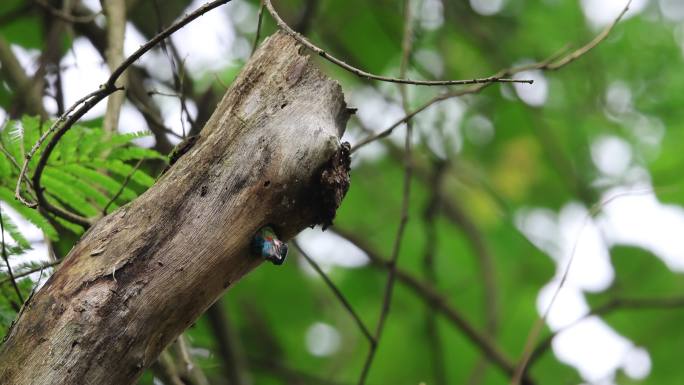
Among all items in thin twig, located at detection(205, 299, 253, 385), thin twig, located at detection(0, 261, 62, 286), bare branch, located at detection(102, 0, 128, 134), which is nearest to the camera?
thin twig, located at detection(0, 261, 62, 286)

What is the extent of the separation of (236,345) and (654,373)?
237 centimetres

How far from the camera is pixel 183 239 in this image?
167 cm

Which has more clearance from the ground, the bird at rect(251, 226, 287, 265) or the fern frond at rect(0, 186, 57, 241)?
the fern frond at rect(0, 186, 57, 241)

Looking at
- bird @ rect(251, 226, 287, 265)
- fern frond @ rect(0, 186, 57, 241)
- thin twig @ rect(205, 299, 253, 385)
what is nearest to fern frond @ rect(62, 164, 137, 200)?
fern frond @ rect(0, 186, 57, 241)

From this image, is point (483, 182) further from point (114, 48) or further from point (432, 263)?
point (114, 48)

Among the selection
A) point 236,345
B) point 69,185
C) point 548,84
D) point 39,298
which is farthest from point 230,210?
point 548,84

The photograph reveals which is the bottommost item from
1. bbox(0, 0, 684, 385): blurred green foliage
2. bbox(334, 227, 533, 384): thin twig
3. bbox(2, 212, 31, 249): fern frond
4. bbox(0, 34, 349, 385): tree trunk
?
bbox(0, 34, 349, 385): tree trunk

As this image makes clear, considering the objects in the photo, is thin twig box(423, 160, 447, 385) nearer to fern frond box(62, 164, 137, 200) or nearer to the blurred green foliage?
the blurred green foliage

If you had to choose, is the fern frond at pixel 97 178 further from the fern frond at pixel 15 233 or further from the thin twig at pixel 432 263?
the thin twig at pixel 432 263

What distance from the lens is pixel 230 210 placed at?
5.56ft

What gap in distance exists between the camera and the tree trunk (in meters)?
1.60

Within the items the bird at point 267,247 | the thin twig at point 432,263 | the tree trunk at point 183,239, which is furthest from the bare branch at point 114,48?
the thin twig at point 432,263

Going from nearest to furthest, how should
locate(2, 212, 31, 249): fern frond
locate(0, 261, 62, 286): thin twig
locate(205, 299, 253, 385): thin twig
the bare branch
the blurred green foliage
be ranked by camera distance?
locate(0, 261, 62, 286): thin twig < locate(2, 212, 31, 249): fern frond < the bare branch < locate(205, 299, 253, 385): thin twig < the blurred green foliage

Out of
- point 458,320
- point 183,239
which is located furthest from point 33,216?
point 458,320
